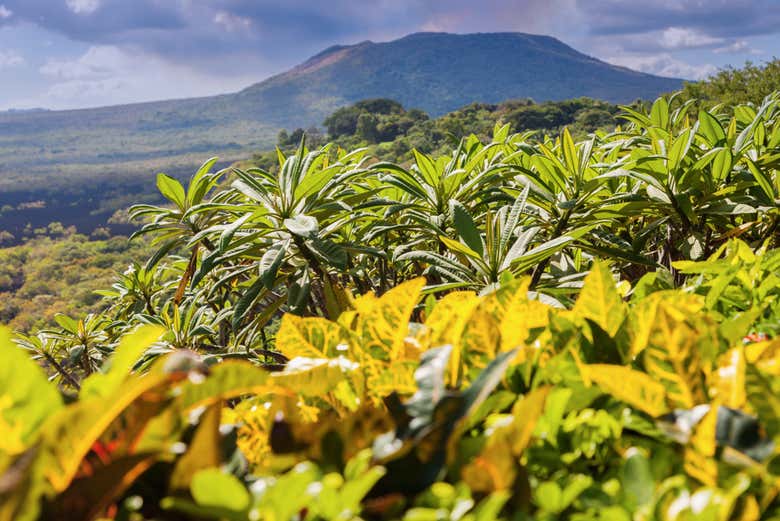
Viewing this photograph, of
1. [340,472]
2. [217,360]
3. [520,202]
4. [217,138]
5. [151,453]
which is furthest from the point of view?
[217,138]

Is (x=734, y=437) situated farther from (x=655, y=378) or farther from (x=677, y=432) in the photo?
(x=655, y=378)

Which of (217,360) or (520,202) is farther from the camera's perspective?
(217,360)

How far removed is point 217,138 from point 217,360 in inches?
8069

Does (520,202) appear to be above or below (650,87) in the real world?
below

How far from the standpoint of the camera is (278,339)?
89cm

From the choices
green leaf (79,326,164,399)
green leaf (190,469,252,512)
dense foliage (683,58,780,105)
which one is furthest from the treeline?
green leaf (190,469,252,512)

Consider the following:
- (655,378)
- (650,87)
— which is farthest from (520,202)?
(650,87)

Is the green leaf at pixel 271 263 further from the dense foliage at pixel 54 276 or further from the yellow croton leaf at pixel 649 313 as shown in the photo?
the dense foliage at pixel 54 276

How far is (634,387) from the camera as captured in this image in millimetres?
676

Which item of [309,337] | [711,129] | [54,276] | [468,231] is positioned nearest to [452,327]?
[309,337]

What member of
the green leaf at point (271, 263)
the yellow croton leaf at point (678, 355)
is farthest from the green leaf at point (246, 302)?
the yellow croton leaf at point (678, 355)

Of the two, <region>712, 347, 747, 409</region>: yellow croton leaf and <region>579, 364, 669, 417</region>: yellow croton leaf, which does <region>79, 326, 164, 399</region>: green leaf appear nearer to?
<region>579, 364, 669, 417</region>: yellow croton leaf

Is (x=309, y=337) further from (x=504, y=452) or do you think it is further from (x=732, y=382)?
(x=732, y=382)

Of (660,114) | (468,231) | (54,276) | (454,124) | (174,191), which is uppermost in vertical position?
(454,124)
